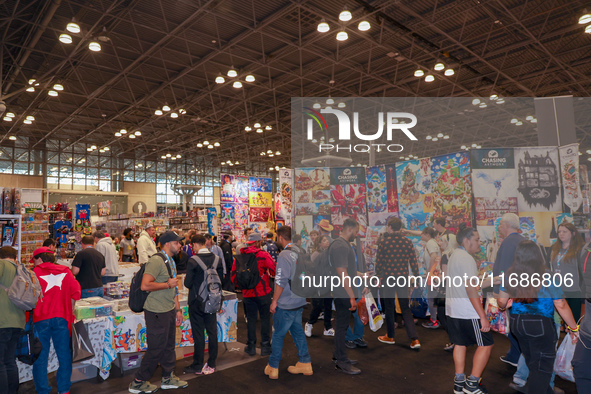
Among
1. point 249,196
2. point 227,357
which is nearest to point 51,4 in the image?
point 249,196

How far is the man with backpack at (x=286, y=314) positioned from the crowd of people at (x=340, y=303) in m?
0.01

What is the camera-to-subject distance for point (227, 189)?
10383 millimetres

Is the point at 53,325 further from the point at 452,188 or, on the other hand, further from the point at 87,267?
the point at 452,188

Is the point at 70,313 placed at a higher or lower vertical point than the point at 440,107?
lower

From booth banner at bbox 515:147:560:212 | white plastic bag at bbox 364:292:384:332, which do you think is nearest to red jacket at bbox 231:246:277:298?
white plastic bag at bbox 364:292:384:332

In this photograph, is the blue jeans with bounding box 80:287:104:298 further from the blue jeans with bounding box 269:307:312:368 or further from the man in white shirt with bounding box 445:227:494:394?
the man in white shirt with bounding box 445:227:494:394

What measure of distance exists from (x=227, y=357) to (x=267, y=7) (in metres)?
7.94

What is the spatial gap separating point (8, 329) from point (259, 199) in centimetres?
785

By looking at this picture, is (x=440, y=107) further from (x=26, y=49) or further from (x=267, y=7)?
(x=26, y=49)

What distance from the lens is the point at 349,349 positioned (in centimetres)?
509

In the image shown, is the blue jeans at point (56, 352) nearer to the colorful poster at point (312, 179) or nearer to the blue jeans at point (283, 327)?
the blue jeans at point (283, 327)

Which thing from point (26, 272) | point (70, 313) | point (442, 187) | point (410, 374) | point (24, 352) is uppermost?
point (442, 187)

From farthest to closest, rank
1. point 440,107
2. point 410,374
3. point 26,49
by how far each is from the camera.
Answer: point 440,107 → point 26,49 → point 410,374

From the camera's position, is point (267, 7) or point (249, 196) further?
point (249, 196)
